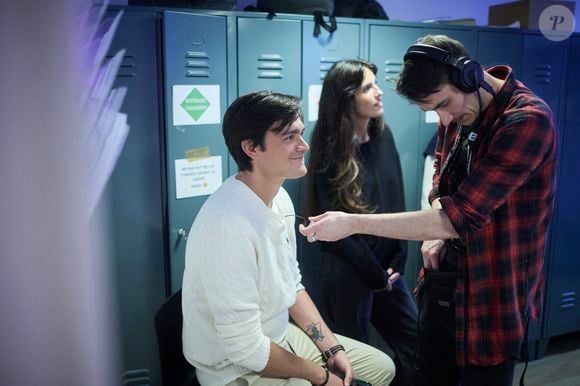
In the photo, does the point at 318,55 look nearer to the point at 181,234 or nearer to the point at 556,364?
the point at 181,234

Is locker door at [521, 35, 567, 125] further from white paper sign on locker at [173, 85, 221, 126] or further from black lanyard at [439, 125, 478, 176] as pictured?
white paper sign on locker at [173, 85, 221, 126]

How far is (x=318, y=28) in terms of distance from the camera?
6.89ft

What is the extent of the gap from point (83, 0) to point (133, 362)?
186 centimetres

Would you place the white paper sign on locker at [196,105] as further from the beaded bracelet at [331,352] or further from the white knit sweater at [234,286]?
the beaded bracelet at [331,352]

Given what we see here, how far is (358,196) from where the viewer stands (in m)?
1.95

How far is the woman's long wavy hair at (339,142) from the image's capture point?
6.40ft

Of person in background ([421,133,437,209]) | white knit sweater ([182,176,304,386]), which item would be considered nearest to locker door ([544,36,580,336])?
person in background ([421,133,437,209])

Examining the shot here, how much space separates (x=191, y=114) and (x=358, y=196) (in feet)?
2.42

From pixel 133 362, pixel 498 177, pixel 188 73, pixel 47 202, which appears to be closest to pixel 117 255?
pixel 133 362

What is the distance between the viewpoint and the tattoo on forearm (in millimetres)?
1550

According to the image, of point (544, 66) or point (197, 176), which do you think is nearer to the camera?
point (197, 176)

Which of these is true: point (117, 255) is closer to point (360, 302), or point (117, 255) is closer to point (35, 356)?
point (360, 302)

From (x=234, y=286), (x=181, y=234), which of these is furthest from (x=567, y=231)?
(x=234, y=286)

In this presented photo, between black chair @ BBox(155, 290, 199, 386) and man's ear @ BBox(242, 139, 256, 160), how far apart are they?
1.55ft
